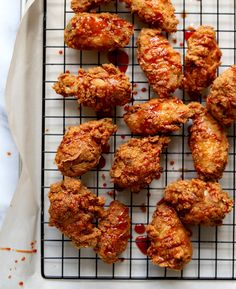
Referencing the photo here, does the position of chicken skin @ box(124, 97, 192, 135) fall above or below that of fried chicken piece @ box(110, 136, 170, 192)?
above

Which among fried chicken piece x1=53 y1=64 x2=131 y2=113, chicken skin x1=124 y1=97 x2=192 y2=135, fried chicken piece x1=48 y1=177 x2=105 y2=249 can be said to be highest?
fried chicken piece x1=53 y1=64 x2=131 y2=113

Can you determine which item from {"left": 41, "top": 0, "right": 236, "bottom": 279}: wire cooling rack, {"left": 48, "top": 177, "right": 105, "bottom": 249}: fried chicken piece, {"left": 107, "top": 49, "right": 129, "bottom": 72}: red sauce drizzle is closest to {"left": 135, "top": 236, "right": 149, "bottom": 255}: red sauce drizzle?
{"left": 41, "top": 0, "right": 236, "bottom": 279}: wire cooling rack

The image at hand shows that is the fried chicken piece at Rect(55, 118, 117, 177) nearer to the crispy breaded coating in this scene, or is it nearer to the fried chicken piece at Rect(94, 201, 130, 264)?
the fried chicken piece at Rect(94, 201, 130, 264)

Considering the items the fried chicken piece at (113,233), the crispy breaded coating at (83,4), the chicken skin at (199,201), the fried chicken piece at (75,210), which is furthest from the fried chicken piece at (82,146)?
the crispy breaded coating at (83,4)

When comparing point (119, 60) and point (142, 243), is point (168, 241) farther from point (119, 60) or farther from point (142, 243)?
point (119, 60)

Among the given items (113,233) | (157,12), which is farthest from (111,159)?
(157,12)

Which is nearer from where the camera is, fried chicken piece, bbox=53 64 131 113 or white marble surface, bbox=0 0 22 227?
fried chicken piece, bbox=53 64 131 113

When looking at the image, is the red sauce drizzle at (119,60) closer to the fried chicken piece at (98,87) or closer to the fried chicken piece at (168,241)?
the fried chicken piece at (98,87)
